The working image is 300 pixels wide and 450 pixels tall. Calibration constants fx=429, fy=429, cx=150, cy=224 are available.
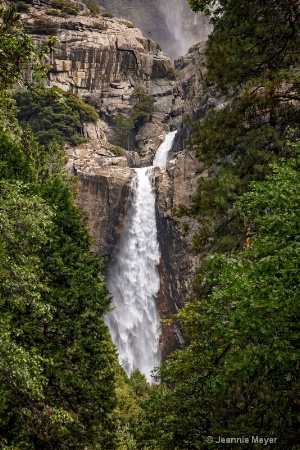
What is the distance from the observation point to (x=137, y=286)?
1704 inches

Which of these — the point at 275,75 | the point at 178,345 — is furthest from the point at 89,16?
the point at 275,75

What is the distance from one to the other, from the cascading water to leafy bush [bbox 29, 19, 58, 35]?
32.7 m

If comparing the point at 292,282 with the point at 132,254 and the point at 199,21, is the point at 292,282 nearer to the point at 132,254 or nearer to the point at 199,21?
the point at 132,254

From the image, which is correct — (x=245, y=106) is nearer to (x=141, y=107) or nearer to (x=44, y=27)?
(x=141, y=107)

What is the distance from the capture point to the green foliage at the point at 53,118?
5178cm

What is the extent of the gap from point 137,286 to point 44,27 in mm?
45143

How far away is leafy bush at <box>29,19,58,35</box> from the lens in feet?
215

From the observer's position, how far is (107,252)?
147 ft

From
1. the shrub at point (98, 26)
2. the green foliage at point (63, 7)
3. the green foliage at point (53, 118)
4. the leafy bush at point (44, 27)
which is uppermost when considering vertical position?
the green foliage at point (63, 7)

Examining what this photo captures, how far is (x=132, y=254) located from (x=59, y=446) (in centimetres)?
3203

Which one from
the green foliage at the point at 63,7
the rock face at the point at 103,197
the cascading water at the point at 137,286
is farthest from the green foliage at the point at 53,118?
the green foliage at the point at 63,7

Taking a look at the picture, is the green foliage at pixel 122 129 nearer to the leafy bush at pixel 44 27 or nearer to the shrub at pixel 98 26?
the shrub at pixel 98 26

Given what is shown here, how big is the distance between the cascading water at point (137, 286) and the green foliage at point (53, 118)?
38.0 feet

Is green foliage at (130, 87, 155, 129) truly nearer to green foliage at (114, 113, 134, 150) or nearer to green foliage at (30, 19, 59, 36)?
green foliage at (114, 113, 134, 150)
